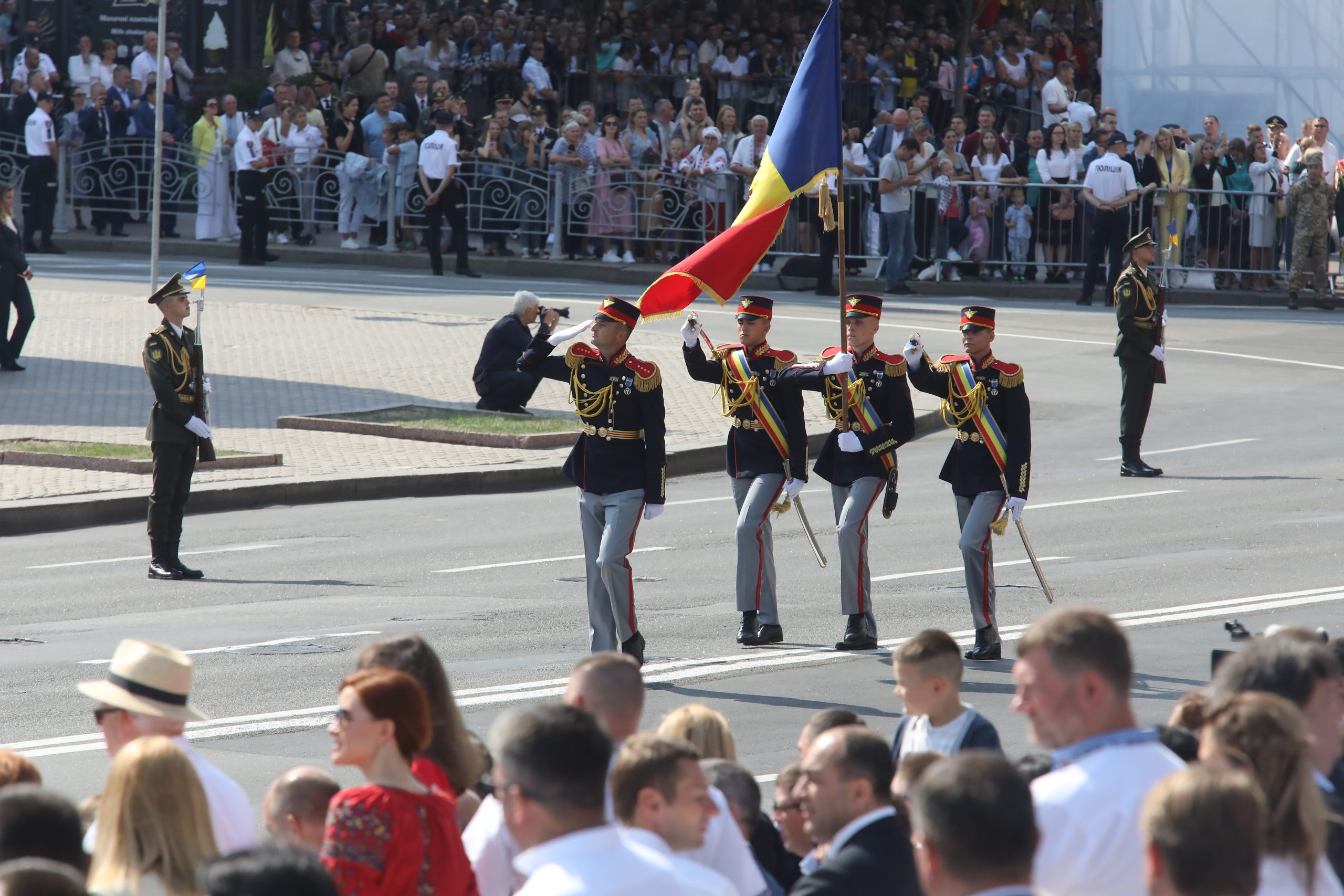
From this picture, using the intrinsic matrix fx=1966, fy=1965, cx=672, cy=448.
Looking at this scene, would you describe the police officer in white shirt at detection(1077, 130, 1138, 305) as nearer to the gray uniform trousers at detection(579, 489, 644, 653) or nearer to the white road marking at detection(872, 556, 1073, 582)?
the white road marking at detection(872, 556, 1073, 582)

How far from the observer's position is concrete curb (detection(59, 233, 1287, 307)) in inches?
1131

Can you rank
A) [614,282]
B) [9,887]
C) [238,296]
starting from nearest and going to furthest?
[9,887] < [238,296] < [614,282]

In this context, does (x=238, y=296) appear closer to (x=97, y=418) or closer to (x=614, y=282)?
(x=614, y=282)

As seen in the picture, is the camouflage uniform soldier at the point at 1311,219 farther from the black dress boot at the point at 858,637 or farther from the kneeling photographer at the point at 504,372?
the black dress boot at the point at 858,637

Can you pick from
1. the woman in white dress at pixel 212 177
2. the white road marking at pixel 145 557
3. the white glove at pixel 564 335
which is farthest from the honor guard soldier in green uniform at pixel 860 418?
the woman in white dress at pixel 212 177

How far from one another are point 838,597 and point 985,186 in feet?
53.0

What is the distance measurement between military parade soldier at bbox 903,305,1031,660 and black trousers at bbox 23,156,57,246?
22.6 metres

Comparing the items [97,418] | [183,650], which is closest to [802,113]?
[183,650]

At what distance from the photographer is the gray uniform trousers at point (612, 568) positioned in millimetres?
11102

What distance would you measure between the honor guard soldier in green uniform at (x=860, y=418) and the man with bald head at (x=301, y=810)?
22.5 feet

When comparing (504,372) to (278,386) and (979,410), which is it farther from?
(979,410)

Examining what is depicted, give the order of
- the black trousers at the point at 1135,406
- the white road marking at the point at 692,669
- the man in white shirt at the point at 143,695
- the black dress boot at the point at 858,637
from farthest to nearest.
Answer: the black trousers at the point at 1135,406 → the black dress boot at the point at 858,637 → the white road marking at the point at 692,669 → the man in white shirt at the point at 143,695

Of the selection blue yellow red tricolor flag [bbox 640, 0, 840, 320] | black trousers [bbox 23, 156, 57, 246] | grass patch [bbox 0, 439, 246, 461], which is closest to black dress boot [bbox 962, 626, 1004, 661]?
blue yellow red tricolor flag [bbox 640, 0, 840, 320]

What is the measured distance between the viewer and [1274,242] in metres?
28.3
